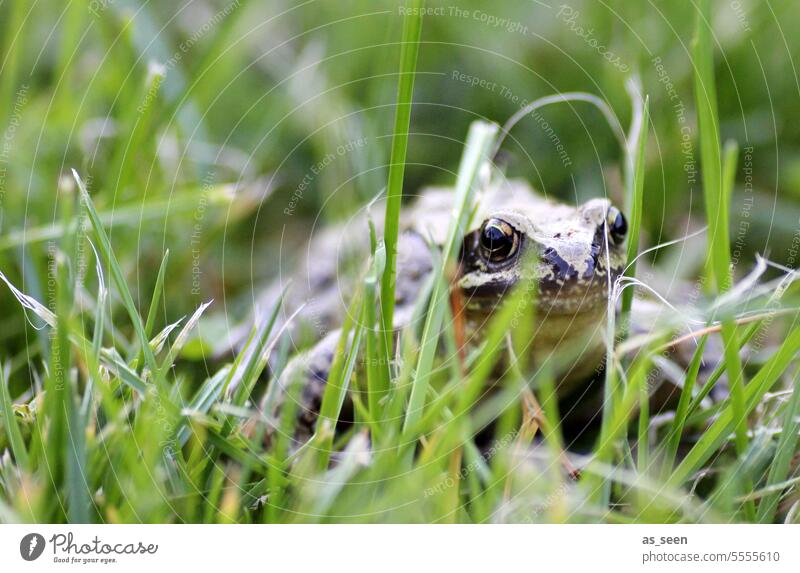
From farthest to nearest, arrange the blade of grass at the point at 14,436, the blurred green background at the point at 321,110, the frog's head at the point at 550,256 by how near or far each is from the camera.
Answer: the blurred green background at the point at 321,110
the frog's head at the point at 550,256
the blade of grass at the point at 14,436

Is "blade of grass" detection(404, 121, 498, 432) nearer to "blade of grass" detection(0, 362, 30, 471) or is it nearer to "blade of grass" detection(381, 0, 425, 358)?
"blade of grass" detection(381, 0, 425, 358)

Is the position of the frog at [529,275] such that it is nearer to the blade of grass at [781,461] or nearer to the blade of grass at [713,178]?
the blade of grass at [713,178]

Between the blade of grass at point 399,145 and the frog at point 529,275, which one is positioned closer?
the blade of grass at point 399,145

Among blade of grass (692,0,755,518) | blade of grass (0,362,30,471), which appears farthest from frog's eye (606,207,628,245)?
blade of grass (0,362,30,471)

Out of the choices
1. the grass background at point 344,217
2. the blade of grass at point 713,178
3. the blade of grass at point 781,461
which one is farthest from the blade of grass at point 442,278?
the blade of grass at point 781,461

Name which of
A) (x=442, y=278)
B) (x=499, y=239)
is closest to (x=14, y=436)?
(x=442, y=278)

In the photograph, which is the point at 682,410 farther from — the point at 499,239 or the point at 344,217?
the point at 344,217
